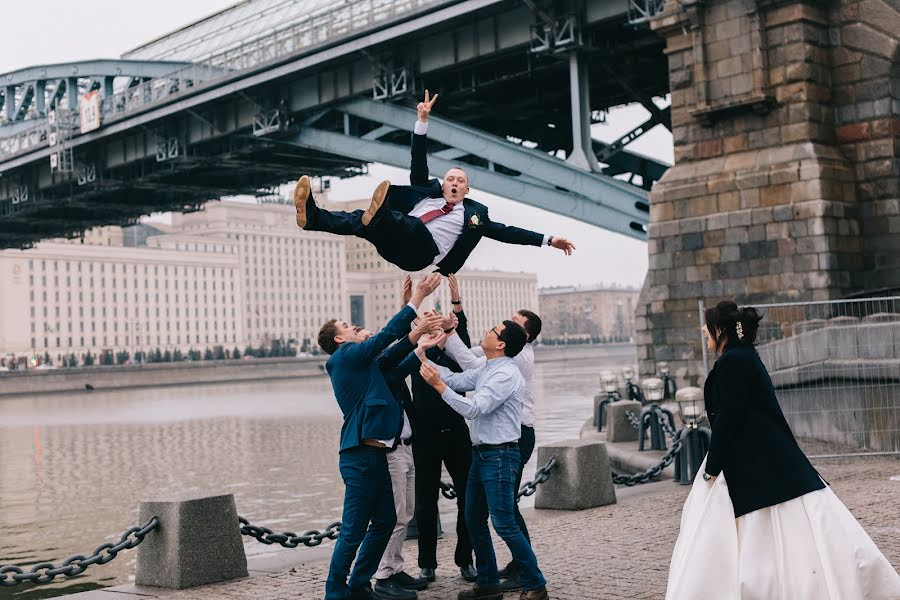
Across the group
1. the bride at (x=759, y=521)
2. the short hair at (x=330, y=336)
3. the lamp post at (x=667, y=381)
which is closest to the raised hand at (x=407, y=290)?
the short hair at (x=330, y=336)

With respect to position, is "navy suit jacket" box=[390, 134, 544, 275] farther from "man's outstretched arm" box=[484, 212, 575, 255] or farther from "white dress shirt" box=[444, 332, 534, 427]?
"white dress shirt" box=[444, 332, 534, 427]

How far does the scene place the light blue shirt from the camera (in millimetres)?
6590

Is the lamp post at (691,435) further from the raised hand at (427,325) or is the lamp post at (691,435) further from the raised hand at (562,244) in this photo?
the raised hand at (427,325)

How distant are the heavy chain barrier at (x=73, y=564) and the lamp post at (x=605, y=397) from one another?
41.8 feet

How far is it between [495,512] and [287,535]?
2.74 m

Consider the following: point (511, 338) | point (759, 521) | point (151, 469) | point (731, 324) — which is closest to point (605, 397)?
point (151, 469)

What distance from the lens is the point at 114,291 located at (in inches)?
5133

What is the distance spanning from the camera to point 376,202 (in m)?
6.63

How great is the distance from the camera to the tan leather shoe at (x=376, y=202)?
6.62 metres

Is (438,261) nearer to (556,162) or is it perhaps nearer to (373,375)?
(373,375)

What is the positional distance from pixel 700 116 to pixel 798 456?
47.3 feet

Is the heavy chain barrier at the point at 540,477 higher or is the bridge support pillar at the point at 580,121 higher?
the bridge support pillar at the point at 580,121

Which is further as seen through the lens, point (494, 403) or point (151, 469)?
point (151, 469)

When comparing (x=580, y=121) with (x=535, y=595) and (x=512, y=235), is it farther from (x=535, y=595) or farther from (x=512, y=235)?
(x=535, y=595)
